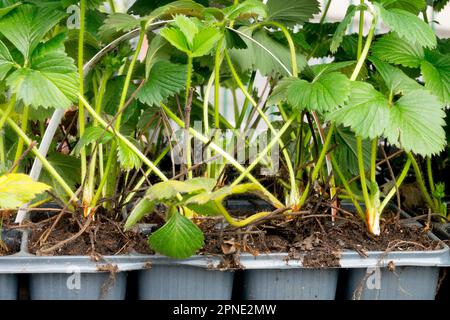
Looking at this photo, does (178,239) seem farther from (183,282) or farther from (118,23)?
(118,23)

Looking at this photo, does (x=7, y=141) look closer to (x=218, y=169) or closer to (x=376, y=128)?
(x=218, y=169)

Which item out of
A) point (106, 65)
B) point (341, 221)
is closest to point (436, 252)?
point (341, 221)

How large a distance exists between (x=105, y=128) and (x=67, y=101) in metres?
0.08

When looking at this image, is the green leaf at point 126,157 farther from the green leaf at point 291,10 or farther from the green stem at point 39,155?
the green leaf at point 291,10

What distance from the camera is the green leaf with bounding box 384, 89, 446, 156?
89 centimetres

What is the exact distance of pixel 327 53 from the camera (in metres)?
1.27

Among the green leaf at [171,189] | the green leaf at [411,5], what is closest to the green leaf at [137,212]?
the green leaf at [171,189]

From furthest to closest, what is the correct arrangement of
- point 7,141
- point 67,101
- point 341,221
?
point 7,141 < point 341,221 < point 67,101

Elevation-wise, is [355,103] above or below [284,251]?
above

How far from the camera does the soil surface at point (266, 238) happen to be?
0.95 metres

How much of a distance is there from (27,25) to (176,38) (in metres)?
0.22

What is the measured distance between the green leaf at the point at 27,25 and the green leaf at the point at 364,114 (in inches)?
16.3
